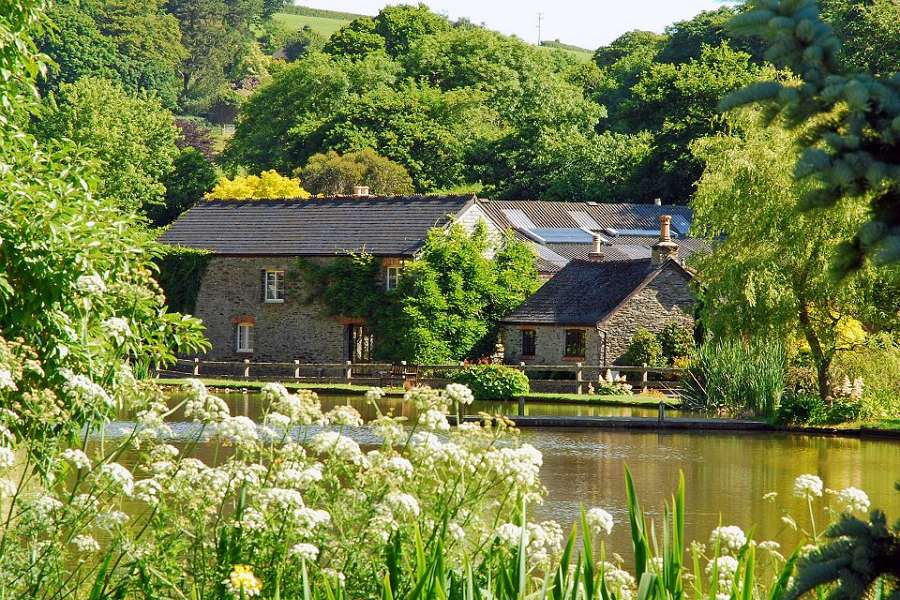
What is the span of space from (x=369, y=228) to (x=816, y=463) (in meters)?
25.8

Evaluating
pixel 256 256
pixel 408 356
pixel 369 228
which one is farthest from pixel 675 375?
pixel 256 256

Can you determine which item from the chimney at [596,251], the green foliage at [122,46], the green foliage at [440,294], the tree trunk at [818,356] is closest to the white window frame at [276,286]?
the green foliage at [440,294]

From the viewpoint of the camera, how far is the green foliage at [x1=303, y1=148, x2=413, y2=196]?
6831cm

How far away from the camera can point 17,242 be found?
9719 millimetres

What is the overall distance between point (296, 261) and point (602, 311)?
11.5m

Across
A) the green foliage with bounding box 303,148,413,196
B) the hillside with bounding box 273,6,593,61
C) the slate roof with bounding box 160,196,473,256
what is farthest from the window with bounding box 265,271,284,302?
the hillside with bounding box 273,6,593,61

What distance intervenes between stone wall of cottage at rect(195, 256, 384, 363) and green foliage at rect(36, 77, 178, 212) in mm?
22446

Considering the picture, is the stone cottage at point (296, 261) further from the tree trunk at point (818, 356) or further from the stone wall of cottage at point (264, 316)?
the tree trunk at point (818, 356)

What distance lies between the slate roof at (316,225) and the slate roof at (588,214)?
238 inches

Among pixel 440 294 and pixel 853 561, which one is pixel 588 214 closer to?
pixel 440 294

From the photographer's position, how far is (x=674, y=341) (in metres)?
41.4

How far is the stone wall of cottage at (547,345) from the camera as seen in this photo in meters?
41.3

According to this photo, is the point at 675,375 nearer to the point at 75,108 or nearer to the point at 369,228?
the point at 369,228

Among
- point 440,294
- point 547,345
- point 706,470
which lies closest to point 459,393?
point 706,470
